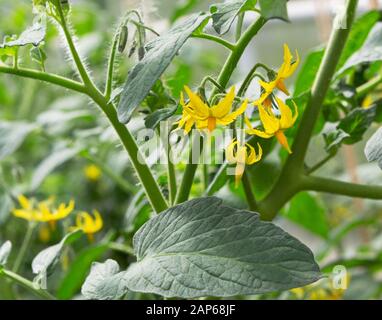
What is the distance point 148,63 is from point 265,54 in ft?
4.45

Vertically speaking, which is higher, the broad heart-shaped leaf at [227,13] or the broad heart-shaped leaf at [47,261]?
the broad heart-shaped leaf at [227,13]

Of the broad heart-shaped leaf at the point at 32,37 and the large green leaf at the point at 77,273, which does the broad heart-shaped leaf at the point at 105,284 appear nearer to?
the broad heart-shaped leaf at the point at 32,37

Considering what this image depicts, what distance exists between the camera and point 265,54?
1.68m

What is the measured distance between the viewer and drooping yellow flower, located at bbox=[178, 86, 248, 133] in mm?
364

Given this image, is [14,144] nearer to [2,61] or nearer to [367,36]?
[2,61]

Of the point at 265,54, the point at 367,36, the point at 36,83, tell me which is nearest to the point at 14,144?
the point at 367,36

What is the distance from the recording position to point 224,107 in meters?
0.37

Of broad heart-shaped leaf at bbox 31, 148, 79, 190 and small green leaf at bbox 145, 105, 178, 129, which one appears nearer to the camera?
small green leaf at bbox 145, 105, 178, 129

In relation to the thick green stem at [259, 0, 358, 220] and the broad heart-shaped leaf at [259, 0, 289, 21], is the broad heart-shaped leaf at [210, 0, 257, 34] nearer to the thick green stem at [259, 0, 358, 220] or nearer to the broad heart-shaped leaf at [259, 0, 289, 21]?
the broad heart-shaped leaf at [259, 0, 289, 21]

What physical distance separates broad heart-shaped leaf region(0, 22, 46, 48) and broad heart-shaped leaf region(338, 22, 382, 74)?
0.26 meters

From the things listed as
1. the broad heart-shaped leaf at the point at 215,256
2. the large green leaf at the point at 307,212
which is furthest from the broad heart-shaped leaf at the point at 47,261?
the large green leaf at the point at 307,212

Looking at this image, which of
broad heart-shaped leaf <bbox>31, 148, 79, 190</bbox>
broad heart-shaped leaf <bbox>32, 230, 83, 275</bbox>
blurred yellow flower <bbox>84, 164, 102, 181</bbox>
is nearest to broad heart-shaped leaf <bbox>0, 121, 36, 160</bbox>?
broad heart-shaped leaf <bbox>31, 148, 79, 190</bbox>

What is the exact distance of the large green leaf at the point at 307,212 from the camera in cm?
78

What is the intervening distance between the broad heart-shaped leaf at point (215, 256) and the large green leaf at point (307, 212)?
1.36 ft
